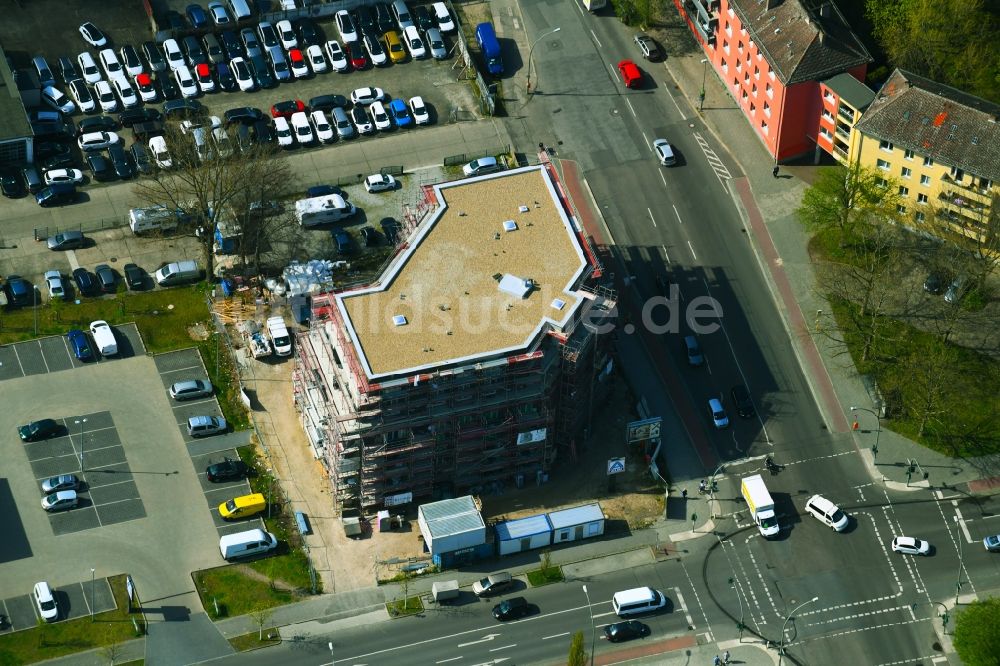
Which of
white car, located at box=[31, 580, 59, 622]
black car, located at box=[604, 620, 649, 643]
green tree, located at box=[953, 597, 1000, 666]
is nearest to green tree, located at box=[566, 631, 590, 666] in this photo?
black car, located at box=[604, 620, 649, 643]

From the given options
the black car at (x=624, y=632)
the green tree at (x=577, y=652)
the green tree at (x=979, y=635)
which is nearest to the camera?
the green tree at (x=577, y=652)

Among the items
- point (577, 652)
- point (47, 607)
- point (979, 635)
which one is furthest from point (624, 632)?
point (47, 607)

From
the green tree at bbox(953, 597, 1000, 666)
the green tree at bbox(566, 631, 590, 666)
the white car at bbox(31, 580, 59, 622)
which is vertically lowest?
the green tree at bbox(953, 597, 1000, 666)

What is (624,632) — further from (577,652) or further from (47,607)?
(47,607)

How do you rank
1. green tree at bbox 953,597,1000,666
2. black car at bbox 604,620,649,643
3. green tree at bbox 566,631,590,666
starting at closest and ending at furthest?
green tree at bbox 566,631,590,666 < green tree at bbox 953,597,1000,666 < black car at bbox 604,620,649,643

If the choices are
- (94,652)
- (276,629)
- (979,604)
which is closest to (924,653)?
(979,604)

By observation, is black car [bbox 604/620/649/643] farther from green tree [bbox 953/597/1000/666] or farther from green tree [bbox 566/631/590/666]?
green tree [bbox 953/597/1000/666]

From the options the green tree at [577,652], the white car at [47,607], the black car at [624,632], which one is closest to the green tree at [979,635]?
the black car at [624,632]

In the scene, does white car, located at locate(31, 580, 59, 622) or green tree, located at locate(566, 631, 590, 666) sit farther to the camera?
white car, located at locate(31, 580, 59, 622)

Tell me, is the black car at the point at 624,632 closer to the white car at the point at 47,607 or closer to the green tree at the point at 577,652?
the green tree at the point at 577,652
